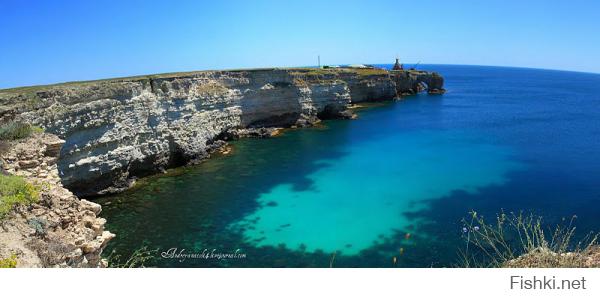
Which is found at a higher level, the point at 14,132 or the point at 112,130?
the point at 14,132

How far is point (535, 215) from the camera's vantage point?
20219 mm

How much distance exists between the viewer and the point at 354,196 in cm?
2484

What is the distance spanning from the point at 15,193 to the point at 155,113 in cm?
2239

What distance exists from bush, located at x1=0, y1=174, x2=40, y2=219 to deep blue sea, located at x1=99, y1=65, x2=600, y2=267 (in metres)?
8.13

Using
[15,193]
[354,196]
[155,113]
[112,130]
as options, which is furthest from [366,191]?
[15,193]

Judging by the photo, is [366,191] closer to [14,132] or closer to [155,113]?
[155,113]

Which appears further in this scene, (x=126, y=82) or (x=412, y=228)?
(x=126, y=82)

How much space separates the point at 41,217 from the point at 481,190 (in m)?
23.7

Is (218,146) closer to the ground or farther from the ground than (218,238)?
farther from the ground

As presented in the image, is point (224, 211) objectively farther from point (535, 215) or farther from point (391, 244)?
point (535, 215)

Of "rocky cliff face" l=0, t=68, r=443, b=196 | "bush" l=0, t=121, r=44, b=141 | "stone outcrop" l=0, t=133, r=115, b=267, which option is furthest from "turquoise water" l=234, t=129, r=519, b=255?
"bush" l=0, t=121, r=44, b=141

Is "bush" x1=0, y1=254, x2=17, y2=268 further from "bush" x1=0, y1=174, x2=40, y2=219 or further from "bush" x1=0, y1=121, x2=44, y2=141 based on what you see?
"bush" x1=0, y1=121, x2=44, y2=141

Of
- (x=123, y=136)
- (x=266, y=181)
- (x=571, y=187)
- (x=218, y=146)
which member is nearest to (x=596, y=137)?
(x=571, y=187)

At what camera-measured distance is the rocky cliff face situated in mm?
23984
